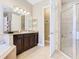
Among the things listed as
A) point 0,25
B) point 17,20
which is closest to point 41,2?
point 17,20

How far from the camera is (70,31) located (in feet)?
11.3

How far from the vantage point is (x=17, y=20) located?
520cm

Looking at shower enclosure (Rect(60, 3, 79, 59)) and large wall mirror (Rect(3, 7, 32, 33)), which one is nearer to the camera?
shower enclosure (Rect(60, 3, 79, 59))

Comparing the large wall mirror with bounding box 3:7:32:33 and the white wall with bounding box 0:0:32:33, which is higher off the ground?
the white wall with bounding box 0:0:32:33

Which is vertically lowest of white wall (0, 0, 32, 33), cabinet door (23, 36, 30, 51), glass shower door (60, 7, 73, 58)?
cabinet door (23, 36, 30, 51)

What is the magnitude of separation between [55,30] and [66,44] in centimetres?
65

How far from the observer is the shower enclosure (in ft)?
10.00

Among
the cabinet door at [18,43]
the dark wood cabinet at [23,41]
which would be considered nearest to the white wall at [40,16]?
the dark wood cabinet at [23,41]

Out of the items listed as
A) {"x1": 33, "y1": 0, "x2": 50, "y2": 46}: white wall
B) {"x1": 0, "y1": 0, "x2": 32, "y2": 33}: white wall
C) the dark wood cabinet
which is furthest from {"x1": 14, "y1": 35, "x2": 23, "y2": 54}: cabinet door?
{"x1": 33, "y1": 0, "x2": 50, "y2": 46}: white wall

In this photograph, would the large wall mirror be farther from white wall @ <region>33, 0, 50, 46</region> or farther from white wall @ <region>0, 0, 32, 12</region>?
white wall @ <region>33, 0, 50, 46</region>

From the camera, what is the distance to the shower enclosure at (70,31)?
305cm

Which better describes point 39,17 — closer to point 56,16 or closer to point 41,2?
point 41,2

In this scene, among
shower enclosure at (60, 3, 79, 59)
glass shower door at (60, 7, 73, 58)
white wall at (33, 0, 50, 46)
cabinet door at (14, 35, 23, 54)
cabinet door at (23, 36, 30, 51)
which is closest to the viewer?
shower enclosure at (60, 3, 79, 59)

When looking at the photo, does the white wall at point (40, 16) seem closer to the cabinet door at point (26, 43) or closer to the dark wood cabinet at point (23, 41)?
the dark wood cabinet at point (23, 41)
